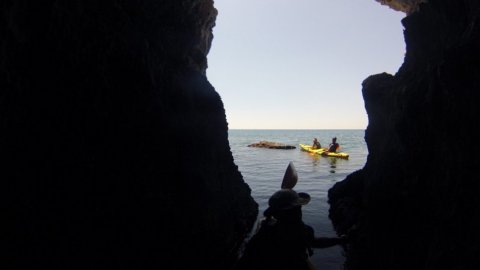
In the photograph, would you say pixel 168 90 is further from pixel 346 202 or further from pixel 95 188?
pixel 346 202

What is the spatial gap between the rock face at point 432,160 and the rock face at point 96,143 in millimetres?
4738

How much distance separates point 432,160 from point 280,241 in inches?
160

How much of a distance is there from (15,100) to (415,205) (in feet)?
25.8

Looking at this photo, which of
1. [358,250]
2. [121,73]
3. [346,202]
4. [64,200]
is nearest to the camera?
[64,200]

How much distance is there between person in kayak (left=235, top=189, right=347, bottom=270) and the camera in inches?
163

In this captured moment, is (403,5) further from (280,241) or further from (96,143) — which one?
(280,241)

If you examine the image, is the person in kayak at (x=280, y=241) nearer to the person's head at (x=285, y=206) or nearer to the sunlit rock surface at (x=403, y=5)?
the person's head at (x=285, y=206)

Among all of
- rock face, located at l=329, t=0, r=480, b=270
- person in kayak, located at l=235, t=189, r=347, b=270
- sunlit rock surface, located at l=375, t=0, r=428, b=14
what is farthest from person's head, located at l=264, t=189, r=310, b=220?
sunlit rock surface, located at l=375, t=0, r=428, b=14

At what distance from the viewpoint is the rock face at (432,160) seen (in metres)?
4.90

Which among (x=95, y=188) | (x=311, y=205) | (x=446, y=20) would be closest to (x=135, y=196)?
(x=95, y=188)

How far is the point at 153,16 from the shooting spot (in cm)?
956

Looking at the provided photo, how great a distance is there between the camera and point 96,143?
704 cm

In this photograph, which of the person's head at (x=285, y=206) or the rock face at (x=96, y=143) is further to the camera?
the rock face at (x=96, y=143)

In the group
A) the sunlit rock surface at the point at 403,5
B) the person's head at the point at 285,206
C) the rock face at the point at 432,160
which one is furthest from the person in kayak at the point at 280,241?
the sunlit rock surface at the point at 403,5
